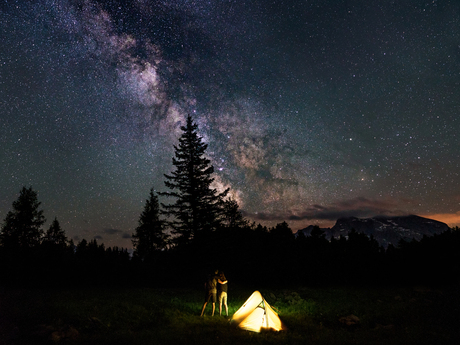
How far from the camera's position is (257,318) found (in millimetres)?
11531

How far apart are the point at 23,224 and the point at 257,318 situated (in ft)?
130

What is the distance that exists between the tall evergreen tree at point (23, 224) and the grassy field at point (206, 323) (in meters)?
27.4

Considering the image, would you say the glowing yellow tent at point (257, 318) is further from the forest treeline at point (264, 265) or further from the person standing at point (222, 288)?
the forest treeline at point (264, 265)

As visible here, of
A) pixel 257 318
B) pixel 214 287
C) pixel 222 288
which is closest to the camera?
pixel 257 318

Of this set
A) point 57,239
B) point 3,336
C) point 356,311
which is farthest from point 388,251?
point 57,239

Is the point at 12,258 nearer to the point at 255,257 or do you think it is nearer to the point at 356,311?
the point at 255,257

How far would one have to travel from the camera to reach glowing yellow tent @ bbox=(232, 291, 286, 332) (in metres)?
11.4

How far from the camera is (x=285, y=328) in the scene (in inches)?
463

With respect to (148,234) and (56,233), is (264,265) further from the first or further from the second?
(56,233)

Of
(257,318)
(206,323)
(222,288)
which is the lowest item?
(206,323)

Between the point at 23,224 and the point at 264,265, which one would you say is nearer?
the point at 264,265

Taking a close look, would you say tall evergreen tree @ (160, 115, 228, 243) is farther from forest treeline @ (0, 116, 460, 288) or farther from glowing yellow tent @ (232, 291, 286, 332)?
glowing yellow tent @ (232, 291, 286, 332)

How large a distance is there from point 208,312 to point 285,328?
431 centimetres

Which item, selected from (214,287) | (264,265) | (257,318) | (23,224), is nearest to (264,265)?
(264,265)
